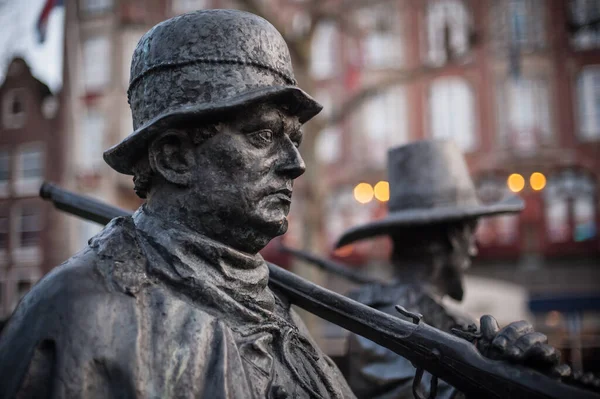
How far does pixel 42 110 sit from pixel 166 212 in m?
8.24

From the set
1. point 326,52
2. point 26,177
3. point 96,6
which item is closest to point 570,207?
point 326,52

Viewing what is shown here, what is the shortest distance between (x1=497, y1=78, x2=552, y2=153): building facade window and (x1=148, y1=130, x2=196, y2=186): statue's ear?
18.8 meters

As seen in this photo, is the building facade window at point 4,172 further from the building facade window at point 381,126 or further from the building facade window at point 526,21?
the building facade window at point 526,21

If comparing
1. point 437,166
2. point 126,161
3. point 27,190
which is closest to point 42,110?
point 27,190

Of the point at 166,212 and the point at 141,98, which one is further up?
the point at 141,98

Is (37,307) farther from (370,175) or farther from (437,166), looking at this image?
(370,175)

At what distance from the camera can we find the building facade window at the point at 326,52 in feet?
68.4

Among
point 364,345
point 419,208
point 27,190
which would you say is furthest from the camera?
point 27,190

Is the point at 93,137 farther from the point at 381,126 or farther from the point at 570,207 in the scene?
the point at 570,207

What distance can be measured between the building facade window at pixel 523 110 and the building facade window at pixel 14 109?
46.7ft

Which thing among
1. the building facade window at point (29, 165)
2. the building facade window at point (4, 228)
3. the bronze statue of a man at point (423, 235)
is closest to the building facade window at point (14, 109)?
the building facade window at point (29, 165)

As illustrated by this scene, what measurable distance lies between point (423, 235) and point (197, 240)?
2389 millimetres

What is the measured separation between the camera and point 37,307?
1.56 m

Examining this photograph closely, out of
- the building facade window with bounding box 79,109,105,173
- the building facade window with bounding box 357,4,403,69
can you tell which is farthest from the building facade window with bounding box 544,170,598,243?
the building facade window with bounding box 79,109,105,173
